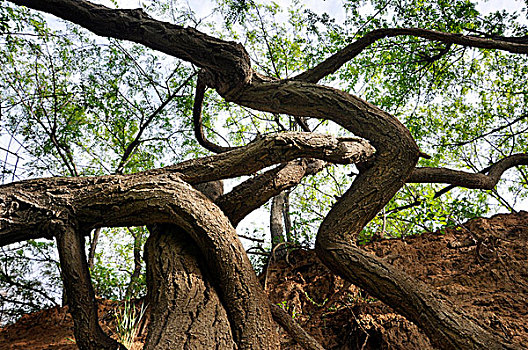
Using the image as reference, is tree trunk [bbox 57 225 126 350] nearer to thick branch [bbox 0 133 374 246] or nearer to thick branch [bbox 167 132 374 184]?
thick branch [bbox 0 133 374 246]

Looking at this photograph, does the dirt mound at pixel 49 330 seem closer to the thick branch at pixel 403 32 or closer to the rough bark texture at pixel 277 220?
the rough bark texture at pixel 277 220

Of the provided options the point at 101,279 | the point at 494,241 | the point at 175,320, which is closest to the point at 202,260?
the point at 175,320

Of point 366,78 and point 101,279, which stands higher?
point 366,78

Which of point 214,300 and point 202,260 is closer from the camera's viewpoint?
point 214,300

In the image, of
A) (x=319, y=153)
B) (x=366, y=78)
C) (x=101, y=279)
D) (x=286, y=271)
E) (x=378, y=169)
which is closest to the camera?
(x=319, y=153)

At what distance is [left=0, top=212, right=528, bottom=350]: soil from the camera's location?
342 centimetres

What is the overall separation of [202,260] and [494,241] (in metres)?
3.36

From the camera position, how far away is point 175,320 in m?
1.93

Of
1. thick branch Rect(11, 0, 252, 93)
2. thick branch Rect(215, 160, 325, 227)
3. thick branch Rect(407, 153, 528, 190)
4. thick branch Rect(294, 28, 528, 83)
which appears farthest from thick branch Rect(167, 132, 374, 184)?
thick branch Rect(407, 153, 528, 190)

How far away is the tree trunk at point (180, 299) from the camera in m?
1.85

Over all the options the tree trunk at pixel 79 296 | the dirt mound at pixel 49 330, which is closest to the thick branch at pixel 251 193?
the tree trunk at pixel 79 296

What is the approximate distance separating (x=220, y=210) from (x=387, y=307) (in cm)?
239

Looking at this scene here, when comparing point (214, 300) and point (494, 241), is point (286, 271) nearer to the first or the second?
point (494, 241)

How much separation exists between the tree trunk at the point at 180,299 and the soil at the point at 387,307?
183 cm
